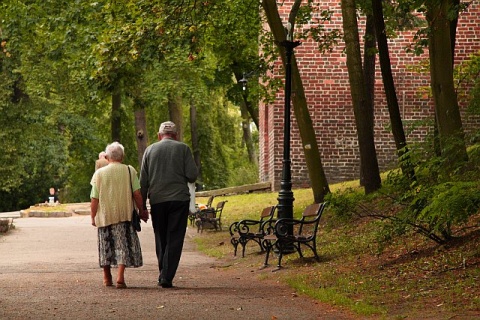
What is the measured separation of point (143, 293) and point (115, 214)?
4.39 ft

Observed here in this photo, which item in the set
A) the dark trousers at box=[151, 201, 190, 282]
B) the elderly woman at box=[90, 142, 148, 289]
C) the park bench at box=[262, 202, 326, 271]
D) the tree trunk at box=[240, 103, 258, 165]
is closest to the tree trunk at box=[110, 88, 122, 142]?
the tree trunk at box=[240, 103, 258, 165]

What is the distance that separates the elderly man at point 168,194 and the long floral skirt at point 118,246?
0.30m

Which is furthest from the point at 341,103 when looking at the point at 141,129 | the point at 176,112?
the point at 176,112

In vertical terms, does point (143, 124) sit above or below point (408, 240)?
above

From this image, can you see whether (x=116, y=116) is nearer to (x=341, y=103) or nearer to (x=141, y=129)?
(x=141, y=129)

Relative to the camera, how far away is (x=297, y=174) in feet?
122

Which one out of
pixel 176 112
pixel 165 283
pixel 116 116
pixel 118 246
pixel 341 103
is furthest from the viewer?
pixel 176 112

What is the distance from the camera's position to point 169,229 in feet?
45.3

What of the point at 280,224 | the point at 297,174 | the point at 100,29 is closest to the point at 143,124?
the point at 297,174

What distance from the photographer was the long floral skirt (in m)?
13.7

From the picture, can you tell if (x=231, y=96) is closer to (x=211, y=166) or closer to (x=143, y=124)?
(x=143, y=124)

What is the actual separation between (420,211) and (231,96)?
27797 millimetres

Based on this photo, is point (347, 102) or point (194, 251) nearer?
point (194, 251)

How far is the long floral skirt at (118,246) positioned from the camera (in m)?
13.7
